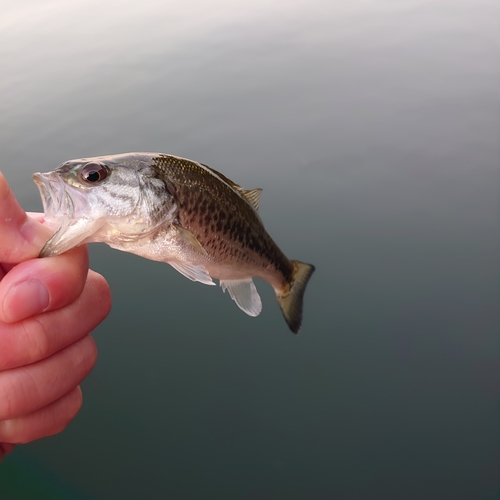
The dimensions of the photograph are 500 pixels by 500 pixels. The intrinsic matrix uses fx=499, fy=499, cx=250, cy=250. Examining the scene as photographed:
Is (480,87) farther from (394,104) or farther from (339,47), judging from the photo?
(339,47)

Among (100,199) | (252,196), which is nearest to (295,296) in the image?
(252,196)

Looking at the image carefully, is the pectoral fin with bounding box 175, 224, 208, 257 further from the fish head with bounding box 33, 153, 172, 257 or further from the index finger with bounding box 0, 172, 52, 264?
the index finger with bounding box 0, 172, 52, 264

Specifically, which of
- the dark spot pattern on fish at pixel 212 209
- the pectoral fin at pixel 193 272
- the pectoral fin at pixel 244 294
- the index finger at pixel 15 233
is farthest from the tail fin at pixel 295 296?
the index finger at pixel 15 233

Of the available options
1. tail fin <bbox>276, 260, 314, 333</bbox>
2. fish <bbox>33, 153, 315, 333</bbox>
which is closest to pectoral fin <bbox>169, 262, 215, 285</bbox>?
fish <bbox>33, 153, 315, 333</bbox>

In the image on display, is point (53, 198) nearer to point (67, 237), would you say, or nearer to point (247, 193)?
point (67, 237)

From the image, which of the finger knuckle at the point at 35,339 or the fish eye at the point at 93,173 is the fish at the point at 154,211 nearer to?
the fish eye at the point at 93,173

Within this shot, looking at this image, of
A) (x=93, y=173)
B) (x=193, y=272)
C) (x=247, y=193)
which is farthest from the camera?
(x=247, y=193)

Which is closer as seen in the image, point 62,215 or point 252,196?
point 62,215
